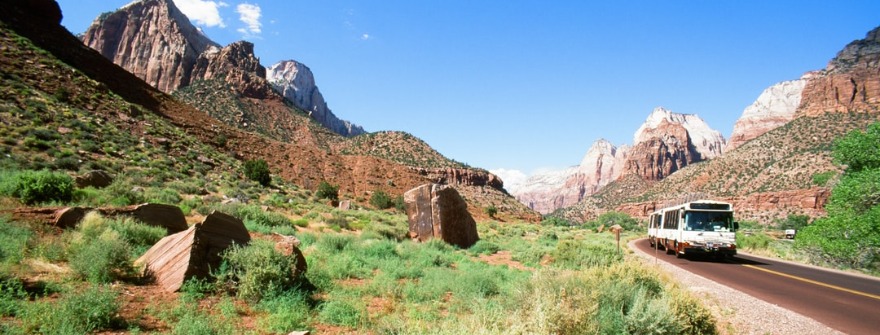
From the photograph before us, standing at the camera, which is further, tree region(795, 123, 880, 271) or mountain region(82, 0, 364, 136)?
mountain region(82, 0, 364, 136)

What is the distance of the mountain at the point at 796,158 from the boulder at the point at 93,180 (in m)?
51.8

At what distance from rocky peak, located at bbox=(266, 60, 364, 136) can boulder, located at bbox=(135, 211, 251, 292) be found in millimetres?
160667

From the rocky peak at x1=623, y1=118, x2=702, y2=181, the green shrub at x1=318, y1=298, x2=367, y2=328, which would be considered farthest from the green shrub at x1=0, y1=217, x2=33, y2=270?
the rocky peak at x1=623, y1=118, x2=702, y2=181

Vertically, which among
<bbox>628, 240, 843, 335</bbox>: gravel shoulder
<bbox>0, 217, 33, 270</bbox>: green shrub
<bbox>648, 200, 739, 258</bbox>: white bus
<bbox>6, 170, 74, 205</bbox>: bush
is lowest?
<bbox>0, 217, 33, 270</bbox>: green shrub

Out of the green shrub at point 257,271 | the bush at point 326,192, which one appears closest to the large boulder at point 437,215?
the green shrub at point 257,271

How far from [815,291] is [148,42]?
127 m

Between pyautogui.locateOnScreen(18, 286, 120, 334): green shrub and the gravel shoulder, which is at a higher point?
the gravel shoulder

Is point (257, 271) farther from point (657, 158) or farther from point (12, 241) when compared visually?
point (657, 158)

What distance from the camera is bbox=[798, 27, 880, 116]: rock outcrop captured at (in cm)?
8138

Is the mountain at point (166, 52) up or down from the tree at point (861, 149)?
up

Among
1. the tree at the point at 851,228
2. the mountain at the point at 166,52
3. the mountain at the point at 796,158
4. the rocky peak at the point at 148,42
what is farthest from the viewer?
the rocky peak at the point at 148,42

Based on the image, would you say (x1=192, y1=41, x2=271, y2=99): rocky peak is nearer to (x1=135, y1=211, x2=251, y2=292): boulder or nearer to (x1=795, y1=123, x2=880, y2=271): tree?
(x1=135, y1=211, x2=251, y2=292): boulder

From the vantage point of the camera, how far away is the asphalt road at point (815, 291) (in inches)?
321

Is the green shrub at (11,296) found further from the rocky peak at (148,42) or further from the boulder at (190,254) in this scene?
the rocky peak at (148,42)
